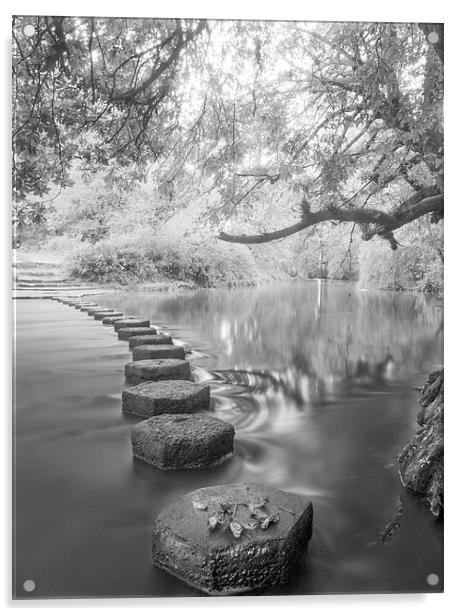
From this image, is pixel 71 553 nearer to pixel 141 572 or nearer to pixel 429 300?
pixel 141 572

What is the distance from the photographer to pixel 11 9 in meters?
2.29

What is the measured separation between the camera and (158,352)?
2621mm

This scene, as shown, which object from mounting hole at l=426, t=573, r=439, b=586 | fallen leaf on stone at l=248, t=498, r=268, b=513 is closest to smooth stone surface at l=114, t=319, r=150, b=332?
fallen leaf on stone at l=248, t=498, r=268, b=513

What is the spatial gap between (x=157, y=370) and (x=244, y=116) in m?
1.20

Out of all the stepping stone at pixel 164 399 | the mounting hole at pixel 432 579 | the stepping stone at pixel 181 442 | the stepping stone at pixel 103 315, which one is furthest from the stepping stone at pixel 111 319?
the mounting hole at pixel 432 579

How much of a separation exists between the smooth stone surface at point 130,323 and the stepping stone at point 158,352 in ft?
0.36

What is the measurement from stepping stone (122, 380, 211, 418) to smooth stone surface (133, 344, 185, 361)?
16 cm

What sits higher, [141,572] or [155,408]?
[155,408]

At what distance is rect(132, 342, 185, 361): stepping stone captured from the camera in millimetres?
2605

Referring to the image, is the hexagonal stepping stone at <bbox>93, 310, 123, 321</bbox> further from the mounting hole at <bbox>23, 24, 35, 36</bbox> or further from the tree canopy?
the mounting hole at <bbox>23, 24, 35, 36</bbox>

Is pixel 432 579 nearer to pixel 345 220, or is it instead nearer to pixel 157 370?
pixel 157 370

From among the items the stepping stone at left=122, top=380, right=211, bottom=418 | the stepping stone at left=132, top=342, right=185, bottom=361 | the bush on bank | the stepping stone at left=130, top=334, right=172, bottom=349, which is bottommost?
the stepping stone at left=122, top=380, right=211, bottom=418
